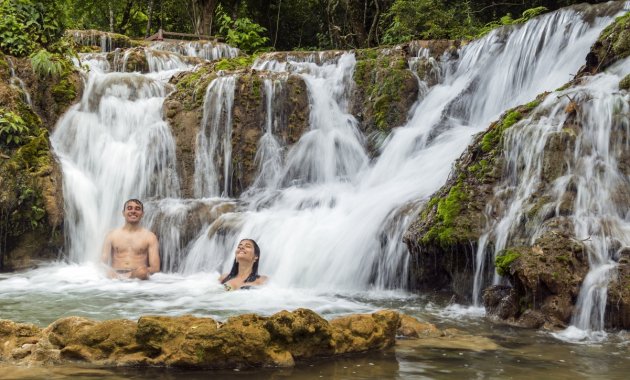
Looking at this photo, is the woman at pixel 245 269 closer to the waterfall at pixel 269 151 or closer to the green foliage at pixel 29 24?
the waterfall at pixel 269 151

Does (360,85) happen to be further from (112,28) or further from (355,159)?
(112,28)

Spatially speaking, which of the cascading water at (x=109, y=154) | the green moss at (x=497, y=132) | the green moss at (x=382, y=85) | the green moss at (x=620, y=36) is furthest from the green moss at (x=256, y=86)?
the green moss at (x=620, y=36)

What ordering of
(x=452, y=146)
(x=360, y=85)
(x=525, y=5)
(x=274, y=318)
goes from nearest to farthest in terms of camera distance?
(x=274, y=318), (x=452, y=146), (x=360, y=85), (x=525, y=5)

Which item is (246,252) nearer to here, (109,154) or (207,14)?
(109,154)

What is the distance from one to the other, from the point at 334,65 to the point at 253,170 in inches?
132

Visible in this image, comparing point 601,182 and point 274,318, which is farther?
point 601,182

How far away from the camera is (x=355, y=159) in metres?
12.6

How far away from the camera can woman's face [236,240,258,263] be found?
27.8ft

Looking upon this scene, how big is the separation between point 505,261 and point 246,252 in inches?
127

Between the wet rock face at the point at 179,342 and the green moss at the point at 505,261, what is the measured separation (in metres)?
2.26

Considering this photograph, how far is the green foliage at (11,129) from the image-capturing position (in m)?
10.9

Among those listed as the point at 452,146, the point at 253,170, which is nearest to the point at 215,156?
the point at 253,170

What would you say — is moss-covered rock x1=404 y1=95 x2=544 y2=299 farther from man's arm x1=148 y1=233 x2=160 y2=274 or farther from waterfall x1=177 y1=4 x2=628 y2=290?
man's arm x1=148 y1=233 x2=160 y2=274

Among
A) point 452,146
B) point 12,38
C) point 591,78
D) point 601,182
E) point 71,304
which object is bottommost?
point 71,304
